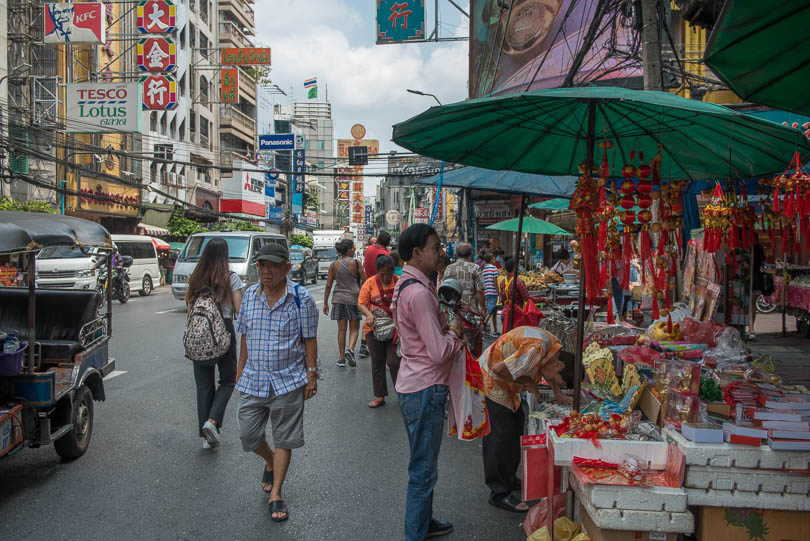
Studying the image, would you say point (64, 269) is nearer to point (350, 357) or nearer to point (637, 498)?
point (350, 357)

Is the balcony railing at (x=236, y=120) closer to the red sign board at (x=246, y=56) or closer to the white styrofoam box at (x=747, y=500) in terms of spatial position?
the red sign board at (x=246, y=56)

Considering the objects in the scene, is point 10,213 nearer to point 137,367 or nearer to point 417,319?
point 417,319

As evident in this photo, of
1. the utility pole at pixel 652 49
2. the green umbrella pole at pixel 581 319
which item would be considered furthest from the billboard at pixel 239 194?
the green umbrella pole at pixel 581 319

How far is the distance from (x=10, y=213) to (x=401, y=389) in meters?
3.39

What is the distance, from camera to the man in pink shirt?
3.23 m

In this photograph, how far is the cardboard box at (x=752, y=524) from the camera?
2.90 meters

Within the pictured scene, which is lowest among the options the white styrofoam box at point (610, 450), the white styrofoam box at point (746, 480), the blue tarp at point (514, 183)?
the white styrofoam box at point (746, 480)

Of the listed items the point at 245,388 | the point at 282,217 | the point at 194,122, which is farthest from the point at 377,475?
the point at 282,217

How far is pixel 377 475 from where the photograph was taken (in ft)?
15.1

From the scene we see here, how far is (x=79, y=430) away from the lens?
4.89 m

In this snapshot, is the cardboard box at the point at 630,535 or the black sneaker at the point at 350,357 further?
the black sneaker at the point at 350,357

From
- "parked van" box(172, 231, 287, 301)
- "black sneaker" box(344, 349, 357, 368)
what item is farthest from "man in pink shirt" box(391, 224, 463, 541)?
"parked van" box(172, 231, 287, 301)

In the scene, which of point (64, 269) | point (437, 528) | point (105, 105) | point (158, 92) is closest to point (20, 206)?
point (64, 269)

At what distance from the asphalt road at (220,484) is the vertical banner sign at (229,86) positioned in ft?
109
